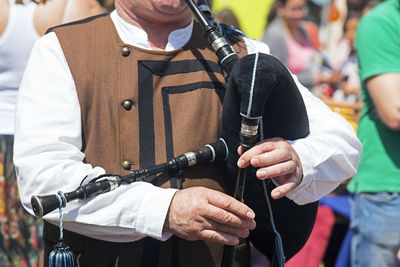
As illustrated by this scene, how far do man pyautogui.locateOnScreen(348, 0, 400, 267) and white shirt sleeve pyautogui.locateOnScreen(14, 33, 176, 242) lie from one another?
4.32 ft

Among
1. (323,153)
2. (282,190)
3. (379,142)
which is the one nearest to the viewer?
(282,190)

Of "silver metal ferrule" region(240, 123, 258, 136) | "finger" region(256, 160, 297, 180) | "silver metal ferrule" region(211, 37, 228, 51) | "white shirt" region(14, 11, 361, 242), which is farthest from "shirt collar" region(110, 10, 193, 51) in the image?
"finger" region(256, 160, 297, 180)

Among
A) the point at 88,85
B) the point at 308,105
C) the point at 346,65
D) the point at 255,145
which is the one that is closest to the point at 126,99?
the point at 88,85

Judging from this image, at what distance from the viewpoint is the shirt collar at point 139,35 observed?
1.87 metres

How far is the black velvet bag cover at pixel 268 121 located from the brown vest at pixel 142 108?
4.5 inches

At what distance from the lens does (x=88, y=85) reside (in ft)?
5.78

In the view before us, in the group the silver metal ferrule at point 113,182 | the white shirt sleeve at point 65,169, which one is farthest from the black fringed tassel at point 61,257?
the silver metal ferrule at point 113,182

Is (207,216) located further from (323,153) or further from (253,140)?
(323,153)

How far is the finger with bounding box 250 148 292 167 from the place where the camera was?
5.23ft

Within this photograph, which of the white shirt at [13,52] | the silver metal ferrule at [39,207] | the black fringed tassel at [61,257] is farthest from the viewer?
the white shirt at [13,52]

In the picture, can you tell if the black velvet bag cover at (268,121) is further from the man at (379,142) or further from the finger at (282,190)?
the man at (379,142)

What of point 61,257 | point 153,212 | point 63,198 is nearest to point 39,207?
point 63,198

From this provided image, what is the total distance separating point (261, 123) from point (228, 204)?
0.80ft

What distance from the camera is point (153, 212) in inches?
63.9
